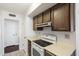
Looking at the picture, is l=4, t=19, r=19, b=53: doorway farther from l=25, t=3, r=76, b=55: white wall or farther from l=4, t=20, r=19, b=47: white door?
l=25, t=3, r=76, b=55: white wall

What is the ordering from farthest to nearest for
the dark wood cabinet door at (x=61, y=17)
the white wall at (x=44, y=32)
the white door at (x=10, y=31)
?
1. the white door at (x=10, y=31)
2. the white wall at (x=44, y=32)
3. the dark wood cabinet door at (x=61, y=17)

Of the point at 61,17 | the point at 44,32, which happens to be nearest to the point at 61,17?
the point at 61,17

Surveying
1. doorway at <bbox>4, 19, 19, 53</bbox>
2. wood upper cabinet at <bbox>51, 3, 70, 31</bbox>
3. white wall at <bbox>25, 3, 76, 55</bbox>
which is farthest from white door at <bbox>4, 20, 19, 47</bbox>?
wood upper cabinet at <bbox>51, 3, 70, 31</bbox>

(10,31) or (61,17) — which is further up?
(61,17)

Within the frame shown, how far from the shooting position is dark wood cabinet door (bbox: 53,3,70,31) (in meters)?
1.07

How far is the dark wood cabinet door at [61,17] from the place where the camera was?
1070 mm

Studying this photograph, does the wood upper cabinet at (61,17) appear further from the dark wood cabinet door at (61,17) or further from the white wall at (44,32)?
the white wall at (44,32)

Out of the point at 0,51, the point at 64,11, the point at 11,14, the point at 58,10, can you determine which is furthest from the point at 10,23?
the point at 64,11

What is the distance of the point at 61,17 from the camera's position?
3.93 ft

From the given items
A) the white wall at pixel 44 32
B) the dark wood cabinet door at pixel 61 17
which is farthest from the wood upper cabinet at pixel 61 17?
the white wall at pixel 44 32

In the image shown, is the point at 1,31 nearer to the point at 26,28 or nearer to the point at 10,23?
the point at 10,23

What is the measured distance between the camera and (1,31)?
1901 millimetres

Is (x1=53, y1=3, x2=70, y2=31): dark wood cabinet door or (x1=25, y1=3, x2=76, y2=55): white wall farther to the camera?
(x1=25, y1=3, x2=76, y2=55): white wall

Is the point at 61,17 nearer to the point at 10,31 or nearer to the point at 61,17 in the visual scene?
the point at 61,17
